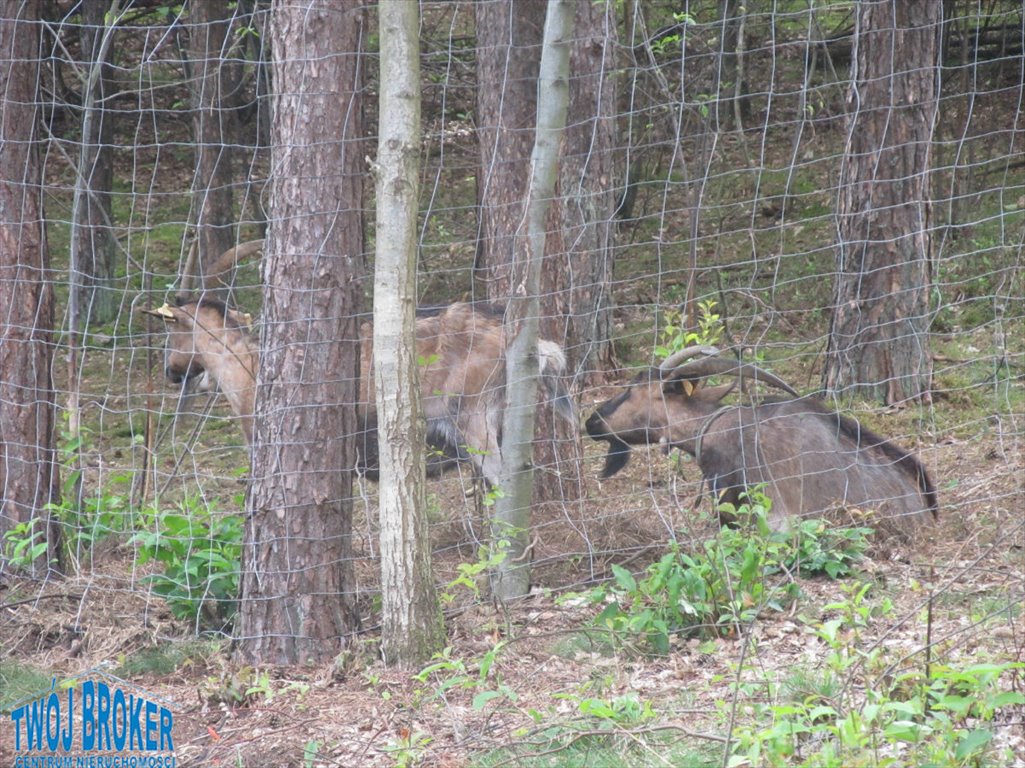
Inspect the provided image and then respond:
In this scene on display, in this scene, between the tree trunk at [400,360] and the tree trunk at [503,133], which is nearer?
the tree trunk at [400,360]

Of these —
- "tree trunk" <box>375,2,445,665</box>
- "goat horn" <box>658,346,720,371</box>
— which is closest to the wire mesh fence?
"goat horn" <box>658,346,720,371</box>

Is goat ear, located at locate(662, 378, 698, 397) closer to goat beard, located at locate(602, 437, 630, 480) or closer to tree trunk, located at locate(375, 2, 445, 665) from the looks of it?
goat beard, located at locate(602, 437, 630, 480)

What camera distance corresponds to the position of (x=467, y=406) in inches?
303

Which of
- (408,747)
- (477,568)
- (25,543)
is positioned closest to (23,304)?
(25,543)

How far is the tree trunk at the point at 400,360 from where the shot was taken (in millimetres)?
4641

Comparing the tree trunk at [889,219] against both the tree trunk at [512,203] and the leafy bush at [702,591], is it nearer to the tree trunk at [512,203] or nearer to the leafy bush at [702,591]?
the tree trunk at [512,203]

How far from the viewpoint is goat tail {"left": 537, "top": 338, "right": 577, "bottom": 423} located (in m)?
6.98

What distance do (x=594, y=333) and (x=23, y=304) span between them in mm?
4630

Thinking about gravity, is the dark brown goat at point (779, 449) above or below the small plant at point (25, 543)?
above

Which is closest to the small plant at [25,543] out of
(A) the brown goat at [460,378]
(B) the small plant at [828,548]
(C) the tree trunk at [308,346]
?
(C) the tree trunk at [308,346]

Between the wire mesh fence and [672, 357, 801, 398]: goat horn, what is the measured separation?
0.16 metres

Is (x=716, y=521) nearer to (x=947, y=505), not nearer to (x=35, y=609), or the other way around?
(x=947, y=505)

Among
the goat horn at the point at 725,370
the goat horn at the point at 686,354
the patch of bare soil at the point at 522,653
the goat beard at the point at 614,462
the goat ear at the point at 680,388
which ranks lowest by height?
the patch of bare soil at the point at 522,653

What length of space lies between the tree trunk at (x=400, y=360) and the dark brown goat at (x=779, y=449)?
2.00 m
